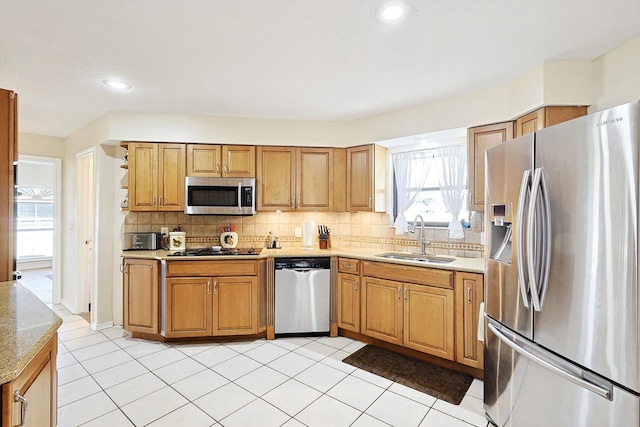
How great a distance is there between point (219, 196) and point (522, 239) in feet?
9.29

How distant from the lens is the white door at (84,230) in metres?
4.09

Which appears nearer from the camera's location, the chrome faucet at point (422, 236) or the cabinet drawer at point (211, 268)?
the cabinet drawer at point (211, 268)

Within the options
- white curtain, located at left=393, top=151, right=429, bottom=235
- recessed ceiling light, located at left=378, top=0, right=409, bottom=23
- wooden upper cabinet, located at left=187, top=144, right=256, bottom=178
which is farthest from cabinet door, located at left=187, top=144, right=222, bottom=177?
recessed ceiling light, located at left=378, top=0, right=409, bottom=23

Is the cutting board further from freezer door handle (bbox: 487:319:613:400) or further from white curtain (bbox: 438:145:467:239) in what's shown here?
freezer door handle (bbox: 487:319:613:400)

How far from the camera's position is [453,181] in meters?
3.19

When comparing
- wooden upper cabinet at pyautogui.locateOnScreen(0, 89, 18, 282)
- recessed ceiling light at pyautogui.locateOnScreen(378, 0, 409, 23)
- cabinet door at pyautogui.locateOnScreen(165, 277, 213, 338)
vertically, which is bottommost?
cabinet door at pyautogui.locateOnScreen(165, 277, 213, 338)

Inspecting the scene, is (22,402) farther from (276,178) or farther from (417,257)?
(417,257)

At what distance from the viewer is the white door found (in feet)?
13.4

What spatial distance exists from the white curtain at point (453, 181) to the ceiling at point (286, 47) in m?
0.62

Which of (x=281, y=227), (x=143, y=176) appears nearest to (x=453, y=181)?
(x=281, y=227)

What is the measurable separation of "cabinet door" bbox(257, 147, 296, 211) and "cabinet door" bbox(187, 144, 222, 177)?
452mm

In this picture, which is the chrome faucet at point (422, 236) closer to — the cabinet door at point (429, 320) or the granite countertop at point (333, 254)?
the granite countertop at point (333, 254)

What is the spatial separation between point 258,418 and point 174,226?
2.49m

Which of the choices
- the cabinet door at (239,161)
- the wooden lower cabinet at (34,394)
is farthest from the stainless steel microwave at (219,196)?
the wooden lower cabinet at (34,394)
